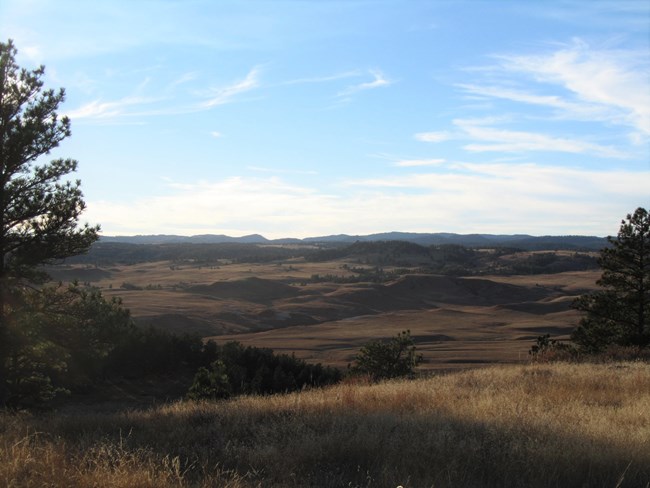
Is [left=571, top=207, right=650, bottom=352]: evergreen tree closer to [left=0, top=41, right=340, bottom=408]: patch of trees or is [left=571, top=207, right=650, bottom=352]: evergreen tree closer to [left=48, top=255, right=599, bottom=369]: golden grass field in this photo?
[left=48, top=255, right=599, bottom=369]: golden grass field

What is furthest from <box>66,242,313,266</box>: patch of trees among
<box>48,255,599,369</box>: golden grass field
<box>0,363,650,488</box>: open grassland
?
<box>0,363,650,488</box>: open grassland

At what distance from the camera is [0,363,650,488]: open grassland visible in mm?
4945

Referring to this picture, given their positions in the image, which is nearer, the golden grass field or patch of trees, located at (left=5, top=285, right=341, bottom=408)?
patch of trees, located at (left=5, top=285, right=341, bottom=408)

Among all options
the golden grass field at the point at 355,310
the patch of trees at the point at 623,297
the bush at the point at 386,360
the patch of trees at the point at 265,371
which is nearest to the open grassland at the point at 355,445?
the patch of trees at the point at 265,371

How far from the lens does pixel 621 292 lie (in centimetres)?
3133

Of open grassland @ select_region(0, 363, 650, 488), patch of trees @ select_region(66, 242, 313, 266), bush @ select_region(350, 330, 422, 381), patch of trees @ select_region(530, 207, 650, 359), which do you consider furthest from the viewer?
patch of trees @ select_region(66, 242, 313, 266)

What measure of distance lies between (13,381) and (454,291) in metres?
91.5

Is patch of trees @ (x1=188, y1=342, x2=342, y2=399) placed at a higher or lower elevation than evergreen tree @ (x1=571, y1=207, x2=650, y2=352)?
lower

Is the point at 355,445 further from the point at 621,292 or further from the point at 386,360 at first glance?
the point at 621,292

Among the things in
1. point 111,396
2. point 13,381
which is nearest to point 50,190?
point 13,381

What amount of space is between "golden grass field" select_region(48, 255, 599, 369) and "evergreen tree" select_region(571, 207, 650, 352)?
22.9 feet

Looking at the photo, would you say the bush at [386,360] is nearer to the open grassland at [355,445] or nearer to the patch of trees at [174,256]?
the open grassland at [355,445]

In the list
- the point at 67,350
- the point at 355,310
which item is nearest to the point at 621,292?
the point at 67,350

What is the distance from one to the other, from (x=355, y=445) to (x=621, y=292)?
30381mm
